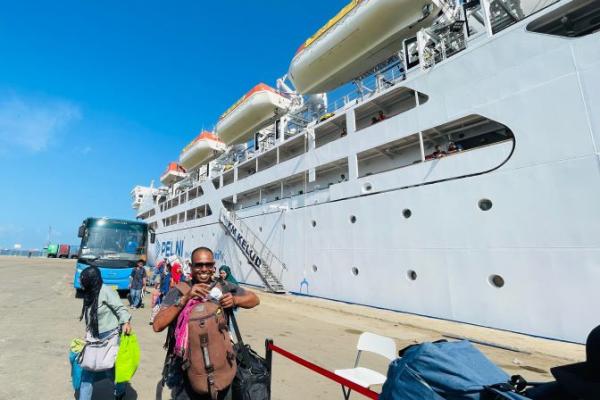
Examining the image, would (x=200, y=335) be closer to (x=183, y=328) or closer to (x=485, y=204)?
(x=183, y=328)

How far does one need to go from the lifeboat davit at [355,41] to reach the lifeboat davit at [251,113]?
3.32 metres

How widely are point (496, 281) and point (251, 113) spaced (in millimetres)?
14458

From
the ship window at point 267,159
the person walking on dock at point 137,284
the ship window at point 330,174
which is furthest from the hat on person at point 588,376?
the ship window at point 267,159

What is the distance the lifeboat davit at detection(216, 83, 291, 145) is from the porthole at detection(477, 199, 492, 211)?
478 inches

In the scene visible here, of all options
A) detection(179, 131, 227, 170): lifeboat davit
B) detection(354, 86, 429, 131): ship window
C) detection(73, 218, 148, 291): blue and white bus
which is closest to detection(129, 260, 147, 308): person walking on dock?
detection(73, 218, 148, 291): blue and white bus

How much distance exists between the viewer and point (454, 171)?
278 inches

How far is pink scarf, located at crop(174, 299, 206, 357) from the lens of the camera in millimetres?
1699

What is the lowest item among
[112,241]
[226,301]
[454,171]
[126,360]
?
[126,360]

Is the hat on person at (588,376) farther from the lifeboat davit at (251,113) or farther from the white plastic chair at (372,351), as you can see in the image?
the lifeboat davit at (251,113)

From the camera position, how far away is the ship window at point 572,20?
6034 millimetres

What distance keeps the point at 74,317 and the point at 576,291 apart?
1044 centimetres

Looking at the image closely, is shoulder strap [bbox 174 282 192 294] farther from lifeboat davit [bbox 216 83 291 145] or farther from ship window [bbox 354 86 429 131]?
lifeboat davit [bbox 216 83 291 145]

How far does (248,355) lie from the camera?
6.63 ft

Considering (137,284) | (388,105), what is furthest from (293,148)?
(137,284)
